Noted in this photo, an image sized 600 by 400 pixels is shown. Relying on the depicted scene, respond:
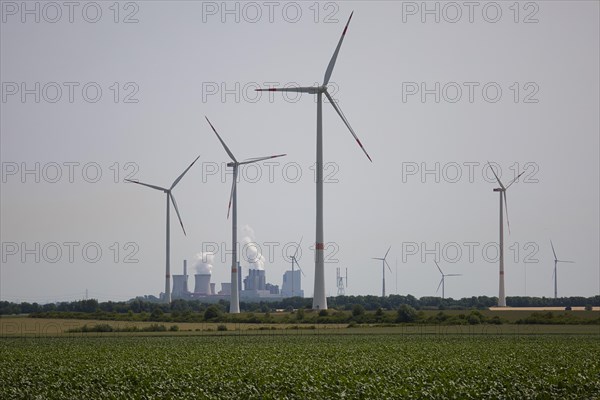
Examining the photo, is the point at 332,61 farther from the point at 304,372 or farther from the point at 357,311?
the point at 304,372

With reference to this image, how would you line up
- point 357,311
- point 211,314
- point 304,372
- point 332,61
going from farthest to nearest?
point 211,314 → point 357,311 → point 332,61 → point 304,372

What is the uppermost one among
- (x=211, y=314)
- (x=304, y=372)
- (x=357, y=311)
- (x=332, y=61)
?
(x=332, y=61)

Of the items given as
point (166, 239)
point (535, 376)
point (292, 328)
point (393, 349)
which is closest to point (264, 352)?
point (393, 349)

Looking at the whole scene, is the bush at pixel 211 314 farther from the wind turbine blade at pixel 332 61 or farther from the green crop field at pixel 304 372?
the green crop field at pixel 304 372

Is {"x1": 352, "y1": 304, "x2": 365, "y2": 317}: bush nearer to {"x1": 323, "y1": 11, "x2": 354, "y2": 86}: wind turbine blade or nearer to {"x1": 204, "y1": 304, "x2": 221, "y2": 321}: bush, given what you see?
{"x1": 204, "y1": 304, "x2": 221, "y2": 321}: bush

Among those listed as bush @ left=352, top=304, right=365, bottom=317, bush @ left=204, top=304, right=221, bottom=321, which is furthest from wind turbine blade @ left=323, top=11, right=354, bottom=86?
bush @ left=204, top=304, right=221, bottom=321

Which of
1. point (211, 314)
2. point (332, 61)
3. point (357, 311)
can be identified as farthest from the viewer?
point (211, 314)

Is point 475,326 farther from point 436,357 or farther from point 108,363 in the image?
point 108,363

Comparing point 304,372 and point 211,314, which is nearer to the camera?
point 304,372

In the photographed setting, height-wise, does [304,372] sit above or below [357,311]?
above

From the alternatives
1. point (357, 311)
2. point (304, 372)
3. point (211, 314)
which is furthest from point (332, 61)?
point (304, 372)
